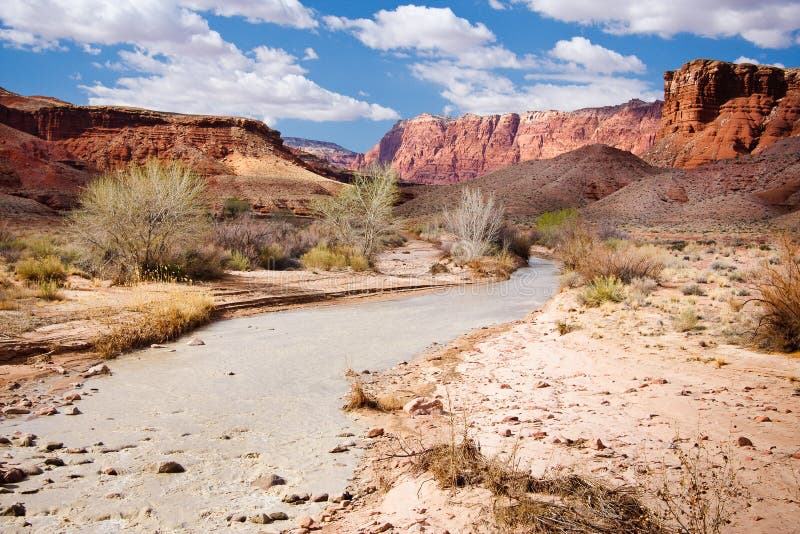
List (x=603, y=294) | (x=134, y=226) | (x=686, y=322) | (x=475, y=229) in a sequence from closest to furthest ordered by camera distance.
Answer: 1. (x=686, y=322)
2. (x=603, y=294)
3. (x=134, y=226)
4. (x=475, y=229)

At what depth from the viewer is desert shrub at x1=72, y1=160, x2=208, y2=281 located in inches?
647

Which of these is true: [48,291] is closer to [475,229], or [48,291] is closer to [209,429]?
[209,429]

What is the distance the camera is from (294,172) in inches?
2763

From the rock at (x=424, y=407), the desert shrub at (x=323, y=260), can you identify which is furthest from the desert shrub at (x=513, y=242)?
the rock at (x=424, y=407)

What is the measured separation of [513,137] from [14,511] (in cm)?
18811

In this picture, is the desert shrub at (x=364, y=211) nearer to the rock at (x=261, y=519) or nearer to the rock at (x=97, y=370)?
the rock at (x=97, y=370)

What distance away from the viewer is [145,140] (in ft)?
232

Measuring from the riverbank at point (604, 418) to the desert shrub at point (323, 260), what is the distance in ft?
37.4

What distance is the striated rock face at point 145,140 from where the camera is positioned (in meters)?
64.2

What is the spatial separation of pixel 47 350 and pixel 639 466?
9656 mm

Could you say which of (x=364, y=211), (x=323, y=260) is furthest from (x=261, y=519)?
(x=364, y=211)

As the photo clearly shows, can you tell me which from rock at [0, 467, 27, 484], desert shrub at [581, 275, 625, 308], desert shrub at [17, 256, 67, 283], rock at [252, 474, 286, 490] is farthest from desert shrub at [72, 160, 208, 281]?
rock at [252, 474, 286, 490]

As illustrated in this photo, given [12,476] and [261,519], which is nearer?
[261,519]

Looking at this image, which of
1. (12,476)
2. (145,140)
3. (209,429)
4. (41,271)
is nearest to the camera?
(12,476)
